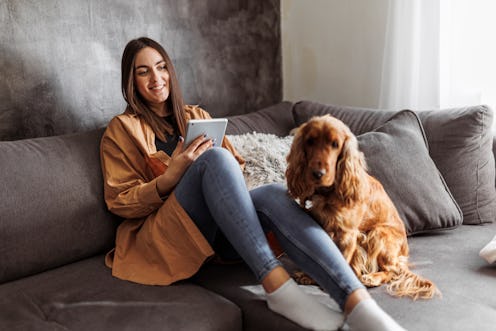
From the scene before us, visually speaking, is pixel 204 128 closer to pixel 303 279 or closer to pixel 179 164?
pixel 179 164

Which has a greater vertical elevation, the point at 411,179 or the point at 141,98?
the point at 141,98

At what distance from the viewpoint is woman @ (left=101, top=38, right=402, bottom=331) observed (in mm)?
1580

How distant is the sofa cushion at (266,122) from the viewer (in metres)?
2.53

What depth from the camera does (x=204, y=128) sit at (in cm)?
188

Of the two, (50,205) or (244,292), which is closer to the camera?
(244,292)

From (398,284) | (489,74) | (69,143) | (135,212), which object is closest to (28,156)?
(69,143)

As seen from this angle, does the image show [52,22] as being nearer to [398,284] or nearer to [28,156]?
[28,156]

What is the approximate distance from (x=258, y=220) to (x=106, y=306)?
1.70ft

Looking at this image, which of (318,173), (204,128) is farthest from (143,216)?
(318,173)

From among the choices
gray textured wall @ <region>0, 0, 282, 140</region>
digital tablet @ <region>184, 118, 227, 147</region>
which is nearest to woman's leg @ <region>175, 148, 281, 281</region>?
digital tablet @ <region>184, 118, 227, 147</region>

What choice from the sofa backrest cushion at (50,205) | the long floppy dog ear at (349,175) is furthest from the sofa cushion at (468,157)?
the sofa backrest cushion at (50,205)

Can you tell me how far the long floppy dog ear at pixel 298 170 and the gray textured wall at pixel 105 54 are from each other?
1.20 m

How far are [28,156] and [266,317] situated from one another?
3.25 feet

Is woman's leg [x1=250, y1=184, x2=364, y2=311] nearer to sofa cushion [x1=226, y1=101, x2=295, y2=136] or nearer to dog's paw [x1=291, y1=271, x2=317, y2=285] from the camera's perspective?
dog's paw [x1=291, y1=271, x2=317, y2=285]
